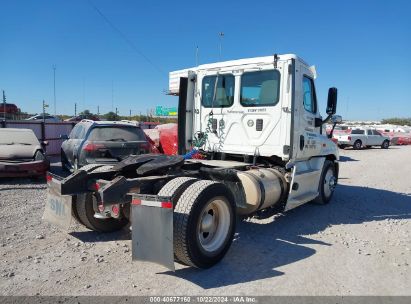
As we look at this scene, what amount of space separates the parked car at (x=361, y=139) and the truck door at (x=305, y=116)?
2314 cm

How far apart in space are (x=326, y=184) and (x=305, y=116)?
191 cm

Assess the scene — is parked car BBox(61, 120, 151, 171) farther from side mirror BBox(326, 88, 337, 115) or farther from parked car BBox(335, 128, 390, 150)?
parked car BBox(335, 128, 390, 150)

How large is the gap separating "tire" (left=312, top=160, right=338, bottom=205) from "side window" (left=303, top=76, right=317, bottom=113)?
4.50 ft

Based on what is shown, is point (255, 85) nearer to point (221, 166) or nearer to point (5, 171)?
point (221, 166)

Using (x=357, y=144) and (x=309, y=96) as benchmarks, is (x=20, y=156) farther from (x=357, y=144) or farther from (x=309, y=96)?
(x=357, y=144)

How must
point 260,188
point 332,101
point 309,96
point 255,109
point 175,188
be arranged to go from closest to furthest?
point 175,188 < point 260,188 < point 255,109 < point 309,96 < point 332,101

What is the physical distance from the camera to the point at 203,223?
4.48m

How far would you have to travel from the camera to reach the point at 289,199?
626cm

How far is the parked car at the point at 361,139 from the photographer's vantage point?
95.2ft

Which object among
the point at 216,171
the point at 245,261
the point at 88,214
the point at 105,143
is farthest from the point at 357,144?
the point at 88,214

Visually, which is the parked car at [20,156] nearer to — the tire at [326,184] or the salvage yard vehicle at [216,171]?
the salvage yard vehicle at [216,171]

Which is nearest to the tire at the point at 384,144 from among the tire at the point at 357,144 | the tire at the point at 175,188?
the tire at the point at 357,144

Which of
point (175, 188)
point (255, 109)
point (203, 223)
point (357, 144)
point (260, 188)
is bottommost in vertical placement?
point (357, 144)

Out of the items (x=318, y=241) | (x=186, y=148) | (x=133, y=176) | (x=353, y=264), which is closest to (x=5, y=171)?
(x=186, y=148)
